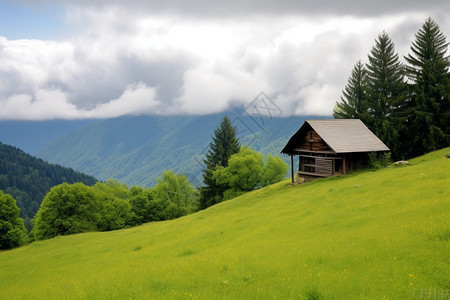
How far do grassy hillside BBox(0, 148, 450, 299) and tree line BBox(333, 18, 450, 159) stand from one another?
3029 centimetres

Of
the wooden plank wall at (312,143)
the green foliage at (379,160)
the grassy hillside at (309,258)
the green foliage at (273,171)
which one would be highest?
the wooden plank wall at (312,143)

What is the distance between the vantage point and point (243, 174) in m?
67.1

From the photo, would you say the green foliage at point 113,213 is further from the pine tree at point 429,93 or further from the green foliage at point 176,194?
the pine tree at point 429,93

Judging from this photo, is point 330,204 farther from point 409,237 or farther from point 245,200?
point 245,200

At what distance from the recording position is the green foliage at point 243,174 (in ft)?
221

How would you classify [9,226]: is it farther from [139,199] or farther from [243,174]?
[243,174]

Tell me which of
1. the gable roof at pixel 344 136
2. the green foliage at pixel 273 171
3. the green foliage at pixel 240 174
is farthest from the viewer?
the green foliage at pixel 273 171

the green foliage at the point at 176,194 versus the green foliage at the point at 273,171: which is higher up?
the green foliage at the point at 273,171

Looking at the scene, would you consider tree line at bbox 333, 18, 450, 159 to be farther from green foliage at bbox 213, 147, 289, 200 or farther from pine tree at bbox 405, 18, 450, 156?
green foliage at bbox 213, 147, 289, 200

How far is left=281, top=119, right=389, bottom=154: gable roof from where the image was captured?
4359 cm

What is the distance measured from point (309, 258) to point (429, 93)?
167 ft

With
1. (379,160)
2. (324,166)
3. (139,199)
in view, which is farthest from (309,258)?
(139,199)

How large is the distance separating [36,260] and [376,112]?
55.2 meters

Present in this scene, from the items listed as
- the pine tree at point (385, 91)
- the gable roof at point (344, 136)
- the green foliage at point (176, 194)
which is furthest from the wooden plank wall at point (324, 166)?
the green foliage at point (176, 194)
